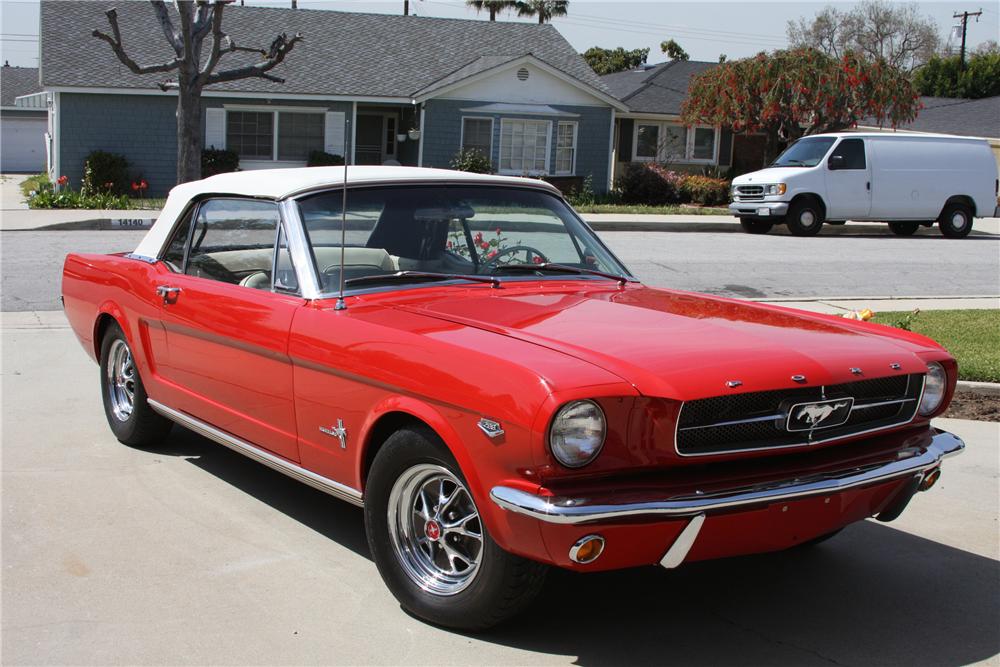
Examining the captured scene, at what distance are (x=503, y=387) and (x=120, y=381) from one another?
362 cm

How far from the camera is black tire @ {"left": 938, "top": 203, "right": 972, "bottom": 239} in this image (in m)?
23.6

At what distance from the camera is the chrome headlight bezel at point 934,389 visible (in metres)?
4.29

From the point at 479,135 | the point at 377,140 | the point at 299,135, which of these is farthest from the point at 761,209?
the point at 377,140

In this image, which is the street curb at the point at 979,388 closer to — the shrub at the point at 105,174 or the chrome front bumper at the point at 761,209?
the chrome front bumper at the point at 761,209

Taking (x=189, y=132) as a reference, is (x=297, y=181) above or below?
below

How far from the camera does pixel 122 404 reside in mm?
6301

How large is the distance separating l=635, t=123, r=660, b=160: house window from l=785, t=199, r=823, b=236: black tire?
13.1 m

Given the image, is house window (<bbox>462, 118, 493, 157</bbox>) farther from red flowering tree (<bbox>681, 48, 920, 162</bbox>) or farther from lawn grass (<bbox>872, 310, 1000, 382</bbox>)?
lawn grass (<bbox>872, 310, 1000, 382</bbox>)

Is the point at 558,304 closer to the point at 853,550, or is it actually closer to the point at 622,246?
the point at 853,550

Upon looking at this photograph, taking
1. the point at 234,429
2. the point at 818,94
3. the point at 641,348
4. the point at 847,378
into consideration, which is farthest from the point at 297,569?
the point at 818,94

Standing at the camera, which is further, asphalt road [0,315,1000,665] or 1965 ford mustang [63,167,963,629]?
asphalt road [0,315,1000,665]

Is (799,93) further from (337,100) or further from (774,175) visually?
(337,100)

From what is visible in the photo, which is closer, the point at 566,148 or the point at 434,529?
the point at 434,529

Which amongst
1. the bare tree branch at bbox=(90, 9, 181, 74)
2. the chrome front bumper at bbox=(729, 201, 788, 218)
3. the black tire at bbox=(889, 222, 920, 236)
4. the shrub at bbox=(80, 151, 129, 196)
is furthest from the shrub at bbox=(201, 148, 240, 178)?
the black tire at bbox=(889, 222, 920, 236)
